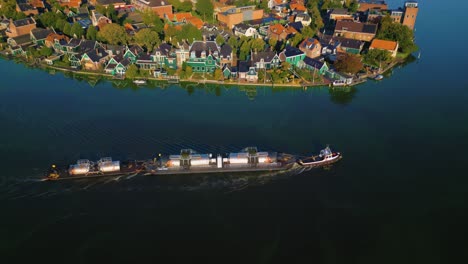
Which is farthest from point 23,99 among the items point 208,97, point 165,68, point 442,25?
point 442,25

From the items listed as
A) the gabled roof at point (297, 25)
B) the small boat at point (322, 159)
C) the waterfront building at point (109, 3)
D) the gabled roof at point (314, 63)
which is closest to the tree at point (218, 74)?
the gabled roof at point (314, 63)

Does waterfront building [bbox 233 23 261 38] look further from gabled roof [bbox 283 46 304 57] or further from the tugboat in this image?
the tugboat

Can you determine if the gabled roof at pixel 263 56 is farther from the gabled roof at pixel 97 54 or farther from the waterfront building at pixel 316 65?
the gabled roof at pixel 97 54

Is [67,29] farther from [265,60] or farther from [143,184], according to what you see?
[143,184]

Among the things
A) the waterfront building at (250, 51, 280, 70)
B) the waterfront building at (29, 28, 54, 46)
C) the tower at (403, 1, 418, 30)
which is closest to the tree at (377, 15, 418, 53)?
the tower at (403, 1, 418, 30)

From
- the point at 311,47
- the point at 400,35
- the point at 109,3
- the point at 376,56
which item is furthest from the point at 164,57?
the point at 400,35

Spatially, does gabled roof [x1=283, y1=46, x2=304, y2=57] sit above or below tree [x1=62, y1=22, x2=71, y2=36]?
below

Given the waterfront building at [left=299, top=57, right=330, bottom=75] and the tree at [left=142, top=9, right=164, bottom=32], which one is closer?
the waterfront building at [left=299, top=57, right=330, bottom=75]
